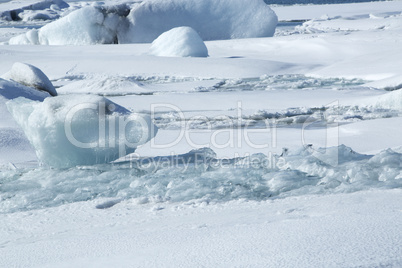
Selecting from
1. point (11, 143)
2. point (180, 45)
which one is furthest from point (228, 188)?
point (180, 45)

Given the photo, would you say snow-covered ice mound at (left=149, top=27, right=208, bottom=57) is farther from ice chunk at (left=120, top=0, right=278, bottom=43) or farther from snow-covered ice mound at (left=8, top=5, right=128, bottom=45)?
snow-covered ice mound at (left=8, top=5, right=128, bottom=45)

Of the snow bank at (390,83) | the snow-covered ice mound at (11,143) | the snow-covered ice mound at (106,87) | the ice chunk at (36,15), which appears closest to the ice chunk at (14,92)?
the snow-covered ice mound at (11,143)

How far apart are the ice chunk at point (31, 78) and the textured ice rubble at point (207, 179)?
3162 millimetres

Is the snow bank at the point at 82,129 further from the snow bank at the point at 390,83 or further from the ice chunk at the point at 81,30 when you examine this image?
the ice chunk at the point at 81,30

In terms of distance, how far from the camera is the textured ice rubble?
10.1 feet

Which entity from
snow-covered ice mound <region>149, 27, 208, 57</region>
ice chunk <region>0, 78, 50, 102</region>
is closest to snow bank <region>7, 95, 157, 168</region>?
ice chunk <region>0, 78, 50, 102</region>

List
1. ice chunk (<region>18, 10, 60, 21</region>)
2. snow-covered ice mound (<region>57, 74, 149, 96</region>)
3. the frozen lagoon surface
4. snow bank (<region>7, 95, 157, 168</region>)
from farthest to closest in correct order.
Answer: ice chunk (<region>18, 10, 60, 21</region>) < snow-covered ice mound (<region>57, 74, 149, 96</region>) < snow bank (<region>7, 95, 157, 168</region>) < the frozen lagoon surface

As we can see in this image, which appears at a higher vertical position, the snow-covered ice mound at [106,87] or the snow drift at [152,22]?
the snow drift at [152,22]

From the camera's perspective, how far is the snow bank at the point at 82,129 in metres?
3.52

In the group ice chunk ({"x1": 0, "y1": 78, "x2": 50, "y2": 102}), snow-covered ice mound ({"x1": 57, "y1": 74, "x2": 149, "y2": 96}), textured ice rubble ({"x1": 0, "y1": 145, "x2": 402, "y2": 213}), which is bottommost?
textured ice rubble ({"x1": 0, "y1": 145, "x2": 402, "y2": 213})

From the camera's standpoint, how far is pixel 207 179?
3320mm

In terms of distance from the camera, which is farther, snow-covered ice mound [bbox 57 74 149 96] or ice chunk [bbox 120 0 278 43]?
ice chunk [bbox 120 0 278 43]

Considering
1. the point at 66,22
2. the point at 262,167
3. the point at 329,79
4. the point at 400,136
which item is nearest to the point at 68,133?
the point at 262,167

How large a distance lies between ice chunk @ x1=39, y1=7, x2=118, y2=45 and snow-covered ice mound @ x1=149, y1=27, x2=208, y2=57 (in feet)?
8.58
